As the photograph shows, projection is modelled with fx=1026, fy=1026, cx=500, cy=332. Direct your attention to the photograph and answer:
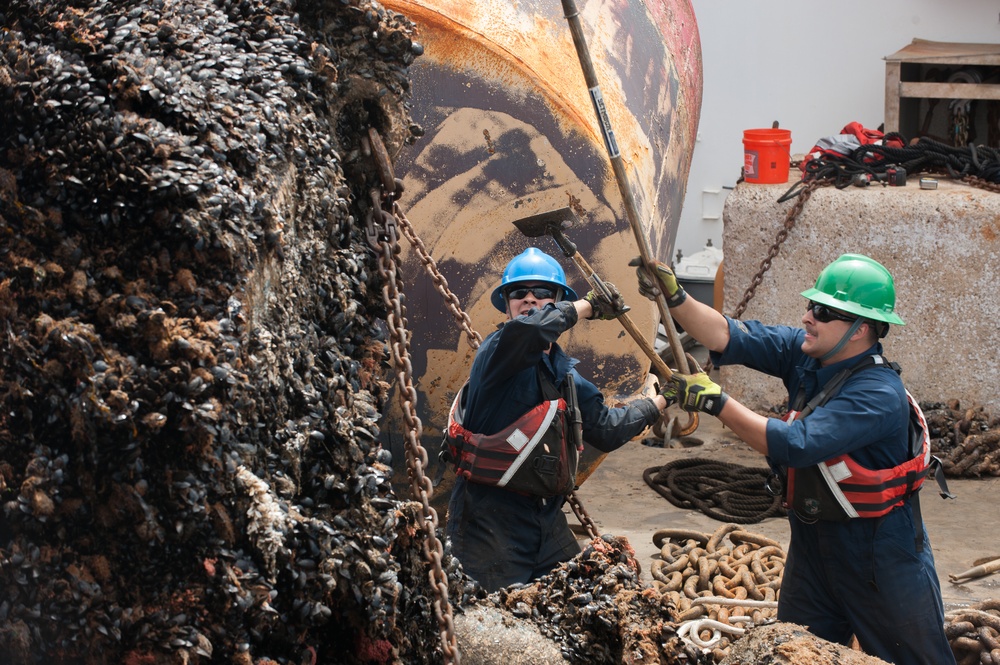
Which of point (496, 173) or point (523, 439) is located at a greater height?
point (496, 173)

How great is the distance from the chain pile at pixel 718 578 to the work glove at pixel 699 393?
966 mm

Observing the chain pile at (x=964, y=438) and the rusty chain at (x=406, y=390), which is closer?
the rusty chain at (x=406, y=390)

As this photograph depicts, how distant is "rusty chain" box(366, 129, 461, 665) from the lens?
2215mm

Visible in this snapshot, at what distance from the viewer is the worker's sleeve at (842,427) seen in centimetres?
337

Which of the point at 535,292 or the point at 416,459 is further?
the point at 535,292

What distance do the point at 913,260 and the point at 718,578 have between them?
2.98 metres

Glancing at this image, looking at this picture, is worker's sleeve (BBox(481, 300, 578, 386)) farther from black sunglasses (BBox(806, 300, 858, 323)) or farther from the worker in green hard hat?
black sunglasses (BBox(806, 300, 858, 323))

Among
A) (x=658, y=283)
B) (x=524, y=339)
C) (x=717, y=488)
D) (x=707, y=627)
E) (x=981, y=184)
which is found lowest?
(x=707, y=627)

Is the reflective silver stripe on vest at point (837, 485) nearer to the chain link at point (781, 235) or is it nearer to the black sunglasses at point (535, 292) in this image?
the black sunglasses at point (535, 292)

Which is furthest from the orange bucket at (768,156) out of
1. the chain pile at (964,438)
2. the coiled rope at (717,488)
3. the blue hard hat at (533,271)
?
the blue hard hat at (533,271)

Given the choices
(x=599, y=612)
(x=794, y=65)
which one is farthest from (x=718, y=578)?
(x=794, y=65)

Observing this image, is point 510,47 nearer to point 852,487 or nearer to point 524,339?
point 524,339

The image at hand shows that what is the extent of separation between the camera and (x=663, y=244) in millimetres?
5477

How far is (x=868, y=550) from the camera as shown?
345cm
